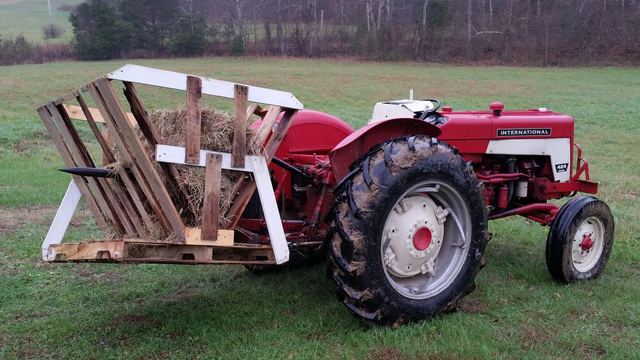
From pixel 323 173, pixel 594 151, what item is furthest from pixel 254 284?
pixel 594 151

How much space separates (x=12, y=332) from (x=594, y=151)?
12.4m

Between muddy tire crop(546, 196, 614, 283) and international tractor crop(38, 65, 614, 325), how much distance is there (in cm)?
1

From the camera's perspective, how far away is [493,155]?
520cm

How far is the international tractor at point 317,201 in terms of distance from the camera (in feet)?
11.5

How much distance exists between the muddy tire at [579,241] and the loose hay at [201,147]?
254 centimetres

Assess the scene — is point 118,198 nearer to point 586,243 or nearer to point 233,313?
point 233,313

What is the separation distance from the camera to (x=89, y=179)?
385cm

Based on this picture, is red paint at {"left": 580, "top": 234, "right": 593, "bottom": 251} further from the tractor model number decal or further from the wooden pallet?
the wooden pallet

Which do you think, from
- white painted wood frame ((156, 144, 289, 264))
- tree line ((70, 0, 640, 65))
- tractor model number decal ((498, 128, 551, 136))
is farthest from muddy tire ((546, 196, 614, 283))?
tree line ((70, 0, 640, 65))

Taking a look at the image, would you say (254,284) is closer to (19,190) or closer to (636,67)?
(19,190)

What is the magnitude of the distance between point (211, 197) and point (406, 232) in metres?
1.31

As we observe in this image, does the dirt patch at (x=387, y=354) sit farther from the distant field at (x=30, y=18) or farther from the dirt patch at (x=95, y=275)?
the distant field at (x=30, y=18)

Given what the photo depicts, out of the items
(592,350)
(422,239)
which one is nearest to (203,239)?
(422,239)

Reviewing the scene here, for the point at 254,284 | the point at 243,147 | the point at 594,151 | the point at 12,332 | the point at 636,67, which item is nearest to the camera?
the point at 243,147
